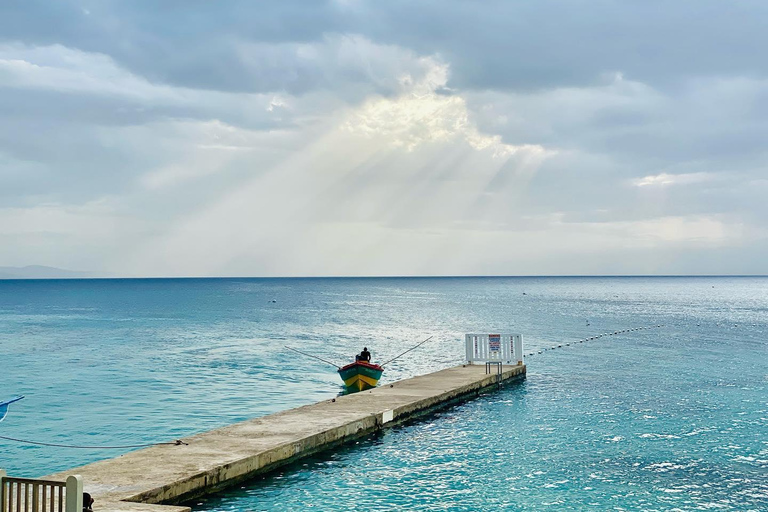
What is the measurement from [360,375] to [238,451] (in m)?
15.9

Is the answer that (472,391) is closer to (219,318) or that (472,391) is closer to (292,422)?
(292,422)

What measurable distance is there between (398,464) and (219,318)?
3254 inches

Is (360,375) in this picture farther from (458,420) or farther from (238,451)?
(238,451)

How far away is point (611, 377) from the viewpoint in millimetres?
37719

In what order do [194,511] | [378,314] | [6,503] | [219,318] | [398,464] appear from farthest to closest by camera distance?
[378,314] < [219,318] < [398,464] < [194,511] < [6,503]

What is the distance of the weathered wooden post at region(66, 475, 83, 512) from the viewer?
10.7m

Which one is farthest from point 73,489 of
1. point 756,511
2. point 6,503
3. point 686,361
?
point 686,361

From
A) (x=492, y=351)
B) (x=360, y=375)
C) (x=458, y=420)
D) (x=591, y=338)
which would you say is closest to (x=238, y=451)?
(x=458, y=420)

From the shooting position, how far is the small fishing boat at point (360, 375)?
3306cm

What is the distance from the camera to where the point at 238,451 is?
1742cm

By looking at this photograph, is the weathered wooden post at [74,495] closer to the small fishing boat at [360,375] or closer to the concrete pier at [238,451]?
the concrete pier at [238,451]

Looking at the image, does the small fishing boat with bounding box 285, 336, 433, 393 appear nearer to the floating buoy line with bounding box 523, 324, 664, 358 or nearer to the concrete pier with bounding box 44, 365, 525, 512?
the concrete pier with bounding box 44, 365, 525, 512

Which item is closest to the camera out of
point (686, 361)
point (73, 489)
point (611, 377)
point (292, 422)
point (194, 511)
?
point (73, 489)

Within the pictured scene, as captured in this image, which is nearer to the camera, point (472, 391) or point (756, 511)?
point (756, 511)
